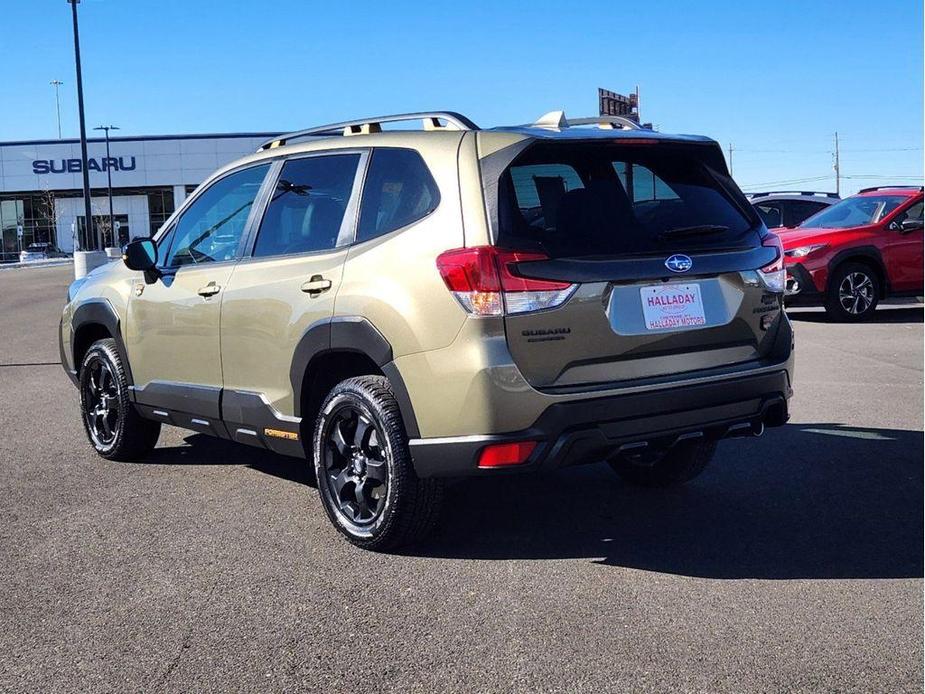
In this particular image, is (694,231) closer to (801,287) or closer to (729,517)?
(729,517)

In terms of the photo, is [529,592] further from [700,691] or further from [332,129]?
[332,129]

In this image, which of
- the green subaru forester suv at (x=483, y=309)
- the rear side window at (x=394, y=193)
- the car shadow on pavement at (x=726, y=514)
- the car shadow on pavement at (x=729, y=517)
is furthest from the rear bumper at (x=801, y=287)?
the rear side window at (x=394, y=193)

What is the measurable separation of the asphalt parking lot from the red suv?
318 inches

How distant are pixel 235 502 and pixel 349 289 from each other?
1.64 m

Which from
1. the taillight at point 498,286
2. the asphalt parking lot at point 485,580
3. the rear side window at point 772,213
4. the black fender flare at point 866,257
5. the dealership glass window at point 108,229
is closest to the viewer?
the asphalt parking lot at point 485,580

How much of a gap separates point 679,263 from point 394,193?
1246mm

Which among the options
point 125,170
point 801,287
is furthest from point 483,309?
point 125,170

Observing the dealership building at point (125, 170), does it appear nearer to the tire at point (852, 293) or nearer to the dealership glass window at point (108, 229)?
the dealership glass window at point (108, 229)

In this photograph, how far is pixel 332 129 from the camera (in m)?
5.28

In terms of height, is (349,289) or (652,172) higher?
(652,172)

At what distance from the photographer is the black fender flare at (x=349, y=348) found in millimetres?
4270

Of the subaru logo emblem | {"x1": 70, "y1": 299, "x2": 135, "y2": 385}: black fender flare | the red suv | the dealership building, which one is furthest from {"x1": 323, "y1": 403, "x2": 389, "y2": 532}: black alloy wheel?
the dealership building

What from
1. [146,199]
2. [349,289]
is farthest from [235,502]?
[146,199]

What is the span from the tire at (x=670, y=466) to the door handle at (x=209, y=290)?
7.56ft
